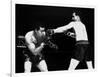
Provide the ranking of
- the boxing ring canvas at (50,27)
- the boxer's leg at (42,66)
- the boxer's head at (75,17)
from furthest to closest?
the boxer's head at (75,17)
the boxer's leg at (42,66)
the boxing ring canvas at (50,27)

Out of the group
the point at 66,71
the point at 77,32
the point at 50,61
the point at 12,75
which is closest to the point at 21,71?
the point at 12,75

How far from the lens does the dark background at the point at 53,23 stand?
7.32 ft

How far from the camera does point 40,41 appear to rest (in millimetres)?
2311

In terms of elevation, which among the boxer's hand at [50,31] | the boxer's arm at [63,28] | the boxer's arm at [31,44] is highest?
the boxer's arm at [63,28]

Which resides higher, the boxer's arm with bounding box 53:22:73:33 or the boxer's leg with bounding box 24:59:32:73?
the boxer's arm with bounding box 53:22:73:33

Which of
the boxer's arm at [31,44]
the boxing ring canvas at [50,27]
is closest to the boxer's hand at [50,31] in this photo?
the boxing ring canvas at [50,27]

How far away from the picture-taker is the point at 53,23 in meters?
2.34

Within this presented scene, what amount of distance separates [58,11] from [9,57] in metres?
0.76

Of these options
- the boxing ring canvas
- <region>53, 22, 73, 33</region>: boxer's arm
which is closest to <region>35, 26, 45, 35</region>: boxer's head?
the boxing ring canvas

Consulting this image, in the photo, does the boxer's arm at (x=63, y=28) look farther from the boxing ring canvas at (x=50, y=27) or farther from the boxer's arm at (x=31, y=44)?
the boxer's arm at (x=31, y=44)

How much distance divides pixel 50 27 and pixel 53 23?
2.3 inches

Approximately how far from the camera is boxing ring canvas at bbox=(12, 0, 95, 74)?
2.21m

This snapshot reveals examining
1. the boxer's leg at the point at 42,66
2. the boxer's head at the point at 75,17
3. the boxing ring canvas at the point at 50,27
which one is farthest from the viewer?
the boxer's head at the point at 75,17

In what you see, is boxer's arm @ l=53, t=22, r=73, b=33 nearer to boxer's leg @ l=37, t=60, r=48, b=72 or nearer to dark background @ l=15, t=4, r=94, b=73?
dark background @ l=15, t=4, r=94, b=73
